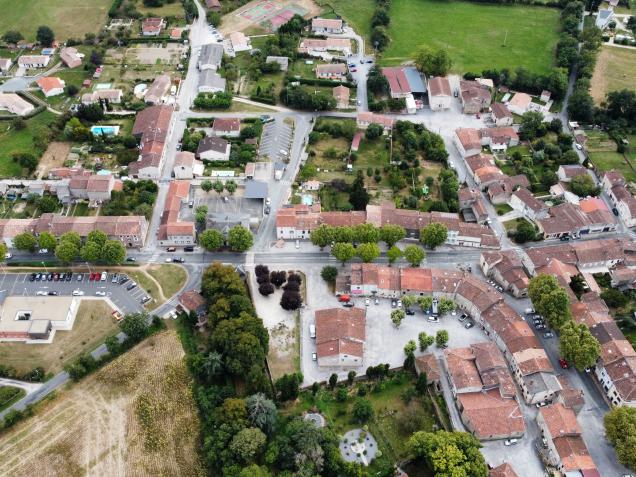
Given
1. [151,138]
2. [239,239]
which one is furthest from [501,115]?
[151,138]

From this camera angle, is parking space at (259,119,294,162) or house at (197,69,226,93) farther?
house at (197,69,226,93)

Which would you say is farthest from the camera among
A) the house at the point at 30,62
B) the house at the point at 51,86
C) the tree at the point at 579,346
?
the house at the point at 30,62

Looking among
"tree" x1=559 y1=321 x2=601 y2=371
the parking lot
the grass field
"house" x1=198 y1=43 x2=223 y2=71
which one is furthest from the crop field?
the grass field

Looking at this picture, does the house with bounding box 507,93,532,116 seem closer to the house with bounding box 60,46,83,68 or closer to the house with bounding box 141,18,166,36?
the house with bounding box 141,18,166,36

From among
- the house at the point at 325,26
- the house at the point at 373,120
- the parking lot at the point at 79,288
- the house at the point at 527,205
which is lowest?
the parking lot at the point at 79,288

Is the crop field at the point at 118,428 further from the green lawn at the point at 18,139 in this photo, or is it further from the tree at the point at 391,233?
the green lawn at the point at 18,139

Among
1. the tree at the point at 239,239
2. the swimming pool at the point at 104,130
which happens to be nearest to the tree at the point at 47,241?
the tree at the point at 239,239

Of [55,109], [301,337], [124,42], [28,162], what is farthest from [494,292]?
[124,42]
